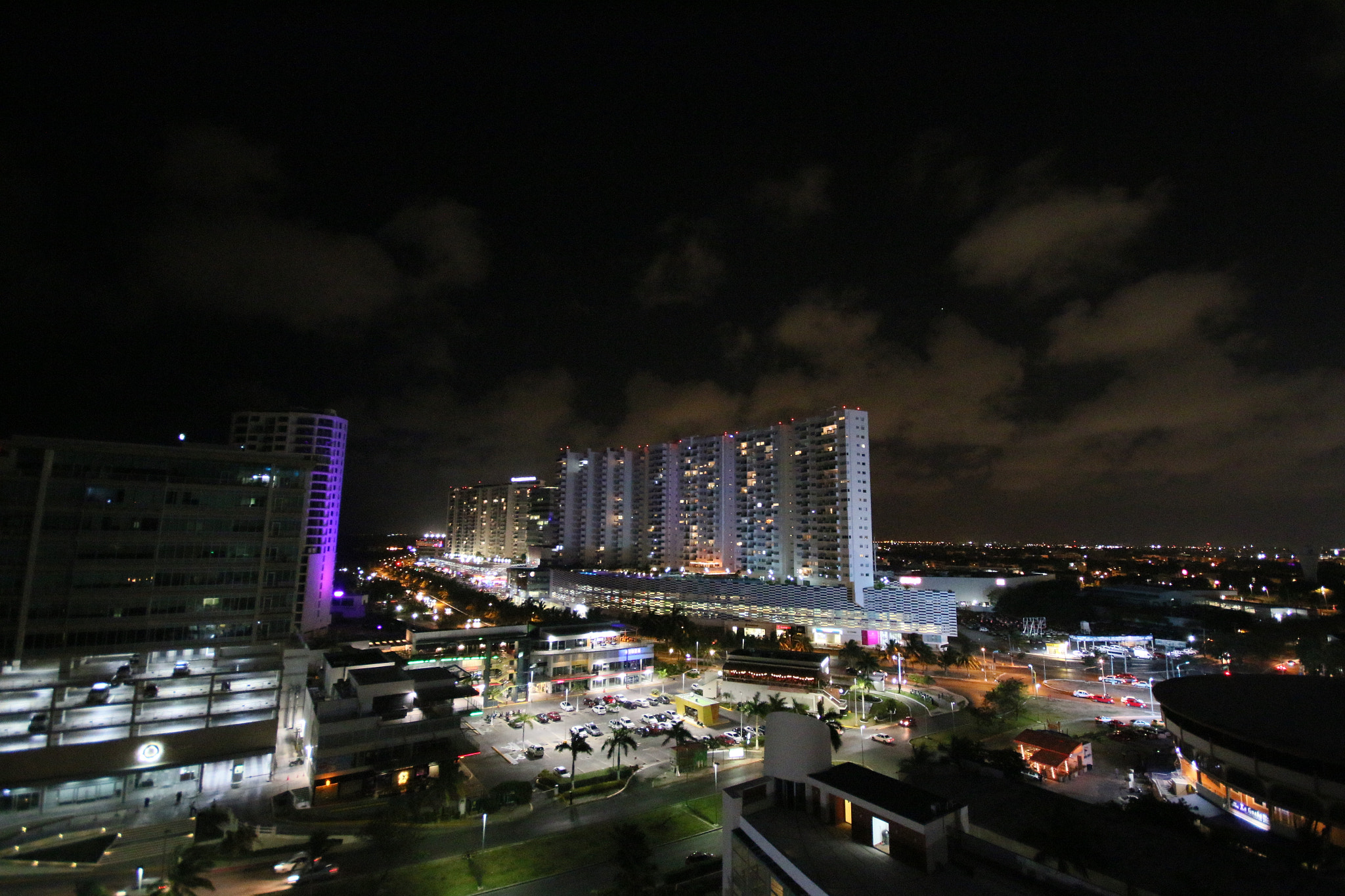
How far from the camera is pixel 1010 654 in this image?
64.3 m

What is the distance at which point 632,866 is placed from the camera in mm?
18719

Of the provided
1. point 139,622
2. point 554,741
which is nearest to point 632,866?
point 554,741

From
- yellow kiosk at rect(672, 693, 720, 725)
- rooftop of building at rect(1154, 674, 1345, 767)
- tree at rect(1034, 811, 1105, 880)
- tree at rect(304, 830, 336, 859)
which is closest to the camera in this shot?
tree at rect(1034, 811, 1105, 880)

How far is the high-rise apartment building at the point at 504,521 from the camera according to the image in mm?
137500

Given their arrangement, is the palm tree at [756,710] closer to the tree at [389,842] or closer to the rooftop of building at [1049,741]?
the rooftop of building at [1049,741]

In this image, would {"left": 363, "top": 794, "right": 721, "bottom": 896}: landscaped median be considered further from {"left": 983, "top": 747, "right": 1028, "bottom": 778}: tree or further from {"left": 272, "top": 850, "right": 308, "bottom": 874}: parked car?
{"left": 983, "top": 747, "right": 1028, "bottom": 778}: tree

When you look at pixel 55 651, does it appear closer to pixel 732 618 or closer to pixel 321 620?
pixel 321 620

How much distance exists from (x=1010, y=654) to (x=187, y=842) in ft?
226

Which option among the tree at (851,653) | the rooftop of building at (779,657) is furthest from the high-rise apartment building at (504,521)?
the rooftop of building at (779,657)

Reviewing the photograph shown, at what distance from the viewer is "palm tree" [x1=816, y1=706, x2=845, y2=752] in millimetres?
31328

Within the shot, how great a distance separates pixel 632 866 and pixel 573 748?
11.8m

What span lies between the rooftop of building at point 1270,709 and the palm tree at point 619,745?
25866mm

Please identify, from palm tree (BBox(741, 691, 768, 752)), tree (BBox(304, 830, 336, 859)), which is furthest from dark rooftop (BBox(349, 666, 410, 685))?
palm tree (BBox(741, 691, 768, 752))

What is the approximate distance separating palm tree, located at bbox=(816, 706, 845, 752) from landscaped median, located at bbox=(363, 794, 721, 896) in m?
7.80
